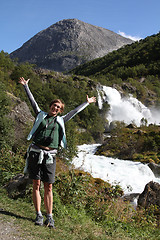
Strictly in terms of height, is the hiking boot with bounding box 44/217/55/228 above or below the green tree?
below

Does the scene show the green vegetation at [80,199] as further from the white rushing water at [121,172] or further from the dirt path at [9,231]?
the white rushing water at [121,172]

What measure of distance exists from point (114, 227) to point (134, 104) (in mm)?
42619

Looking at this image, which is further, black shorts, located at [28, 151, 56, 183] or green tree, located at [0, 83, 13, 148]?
green tree, located at [0, 83, 13, 148]

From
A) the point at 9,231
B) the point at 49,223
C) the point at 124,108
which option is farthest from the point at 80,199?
the point at 124,108

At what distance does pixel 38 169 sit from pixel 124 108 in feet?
132

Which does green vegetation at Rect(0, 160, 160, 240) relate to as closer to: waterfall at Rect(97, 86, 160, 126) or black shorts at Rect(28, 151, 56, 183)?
black shorts at Rect(28, 151, 56, 183)

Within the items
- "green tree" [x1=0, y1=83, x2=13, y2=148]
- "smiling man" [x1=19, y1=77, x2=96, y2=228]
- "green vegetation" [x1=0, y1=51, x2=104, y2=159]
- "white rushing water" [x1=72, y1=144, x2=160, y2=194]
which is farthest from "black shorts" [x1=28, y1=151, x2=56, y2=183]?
"green vegetation" [x1=0, y1=51, x2=104, y2=159]

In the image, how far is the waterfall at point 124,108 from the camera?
40.9 metres

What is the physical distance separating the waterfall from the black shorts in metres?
36.1

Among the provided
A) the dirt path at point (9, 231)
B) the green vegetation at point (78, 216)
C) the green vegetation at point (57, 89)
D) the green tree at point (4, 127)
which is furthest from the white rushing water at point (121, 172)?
the dirt path at point (9, 231)

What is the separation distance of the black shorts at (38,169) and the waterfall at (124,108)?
36.1m

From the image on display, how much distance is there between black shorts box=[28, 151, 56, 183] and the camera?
138 inches

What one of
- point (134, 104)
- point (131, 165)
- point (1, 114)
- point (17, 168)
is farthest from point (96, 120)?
point (17, 168)

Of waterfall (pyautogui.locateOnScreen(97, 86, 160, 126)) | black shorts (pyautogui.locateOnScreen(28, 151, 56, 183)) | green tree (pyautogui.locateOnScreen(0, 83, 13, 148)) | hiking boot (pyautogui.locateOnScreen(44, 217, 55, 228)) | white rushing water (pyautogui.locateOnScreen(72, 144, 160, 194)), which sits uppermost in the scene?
waterfall (pyautogui.locateOnScreen(97, 86, 160, 126))
